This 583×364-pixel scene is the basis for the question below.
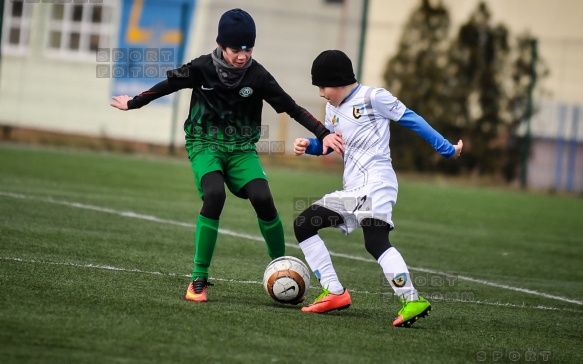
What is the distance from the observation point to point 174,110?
71.3 feet

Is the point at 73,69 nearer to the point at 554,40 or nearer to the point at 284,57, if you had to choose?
the point at 284,57

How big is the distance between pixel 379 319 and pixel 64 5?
19.9 meters

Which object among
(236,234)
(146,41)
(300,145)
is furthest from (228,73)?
(146,41)

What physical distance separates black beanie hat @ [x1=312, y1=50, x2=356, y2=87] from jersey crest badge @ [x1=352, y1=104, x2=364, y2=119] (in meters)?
0.16

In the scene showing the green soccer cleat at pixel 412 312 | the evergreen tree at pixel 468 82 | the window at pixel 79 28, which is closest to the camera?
the green soccer cleat at pixel 412 312

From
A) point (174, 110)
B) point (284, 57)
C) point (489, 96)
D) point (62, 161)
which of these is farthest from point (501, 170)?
point (62, 161)

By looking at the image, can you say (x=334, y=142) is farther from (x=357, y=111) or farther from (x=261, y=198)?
(x=261, y=198)

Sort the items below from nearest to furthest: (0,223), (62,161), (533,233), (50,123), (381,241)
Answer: (381,241)
(0,223)
(533,233)
(62,161)
(50,123)

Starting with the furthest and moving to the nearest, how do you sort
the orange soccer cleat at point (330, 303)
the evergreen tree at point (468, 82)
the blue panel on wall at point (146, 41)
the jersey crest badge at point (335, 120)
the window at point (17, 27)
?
the window at point (17, 27) → the blue panel on wall at point (146, 41) → the evergreen tree at point (468, 82) → the jersey crest badge at point (335, 120) → the orange soccer cleat at point (330, 303)

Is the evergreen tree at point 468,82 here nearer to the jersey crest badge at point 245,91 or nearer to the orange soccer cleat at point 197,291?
the jersey crest badge at point 245,91

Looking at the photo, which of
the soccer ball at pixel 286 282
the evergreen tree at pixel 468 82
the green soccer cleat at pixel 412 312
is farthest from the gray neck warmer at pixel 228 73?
the evergreen tree at pixel 468 82

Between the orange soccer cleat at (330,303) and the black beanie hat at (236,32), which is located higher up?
the black beanie hat at (236,32)

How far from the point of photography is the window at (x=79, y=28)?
80.4 feet

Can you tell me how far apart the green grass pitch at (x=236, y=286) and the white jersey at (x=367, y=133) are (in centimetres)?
90
